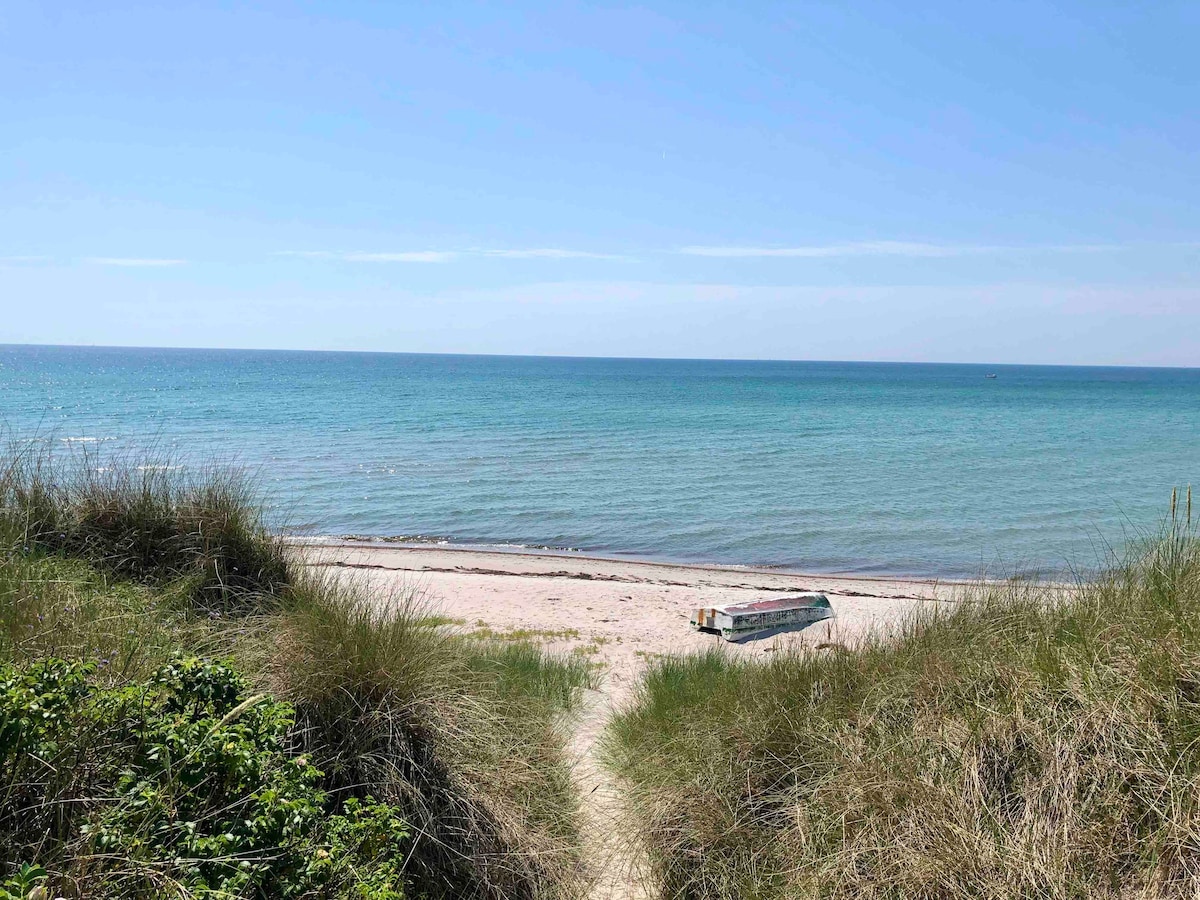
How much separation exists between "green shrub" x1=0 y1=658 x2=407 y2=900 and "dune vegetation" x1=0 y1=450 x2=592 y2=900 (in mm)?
11

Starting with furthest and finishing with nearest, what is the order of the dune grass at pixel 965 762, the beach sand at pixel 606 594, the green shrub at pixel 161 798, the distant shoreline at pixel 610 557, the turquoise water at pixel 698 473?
the turquoise water at pixel 698 473 < the distant shoreline at pixel 610 557 < the beach sand at pixel 606 594 < the dune grass at pixel 965 762 < the green shrub at pixel 161 798

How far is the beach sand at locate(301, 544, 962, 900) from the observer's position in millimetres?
6211

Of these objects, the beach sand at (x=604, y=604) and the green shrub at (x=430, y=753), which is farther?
the beach sand at (x=604, y=604)

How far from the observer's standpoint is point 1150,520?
22.8 metres

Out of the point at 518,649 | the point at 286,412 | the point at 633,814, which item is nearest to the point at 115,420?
the point at 286,412

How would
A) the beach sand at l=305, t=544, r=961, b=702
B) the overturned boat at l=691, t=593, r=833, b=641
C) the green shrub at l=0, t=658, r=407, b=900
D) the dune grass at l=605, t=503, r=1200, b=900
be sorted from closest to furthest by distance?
the green shrub at l=0, t=658, r=407, b=900, the dune grass at l=605, t=503, r=1200, b=900, the beach sand at l=305, t=544, r=961, b=702, the overturned boat at l=691, t=593, r=833, b=641

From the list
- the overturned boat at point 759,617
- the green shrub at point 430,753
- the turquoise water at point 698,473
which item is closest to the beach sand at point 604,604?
the overturned boat at point 759,617

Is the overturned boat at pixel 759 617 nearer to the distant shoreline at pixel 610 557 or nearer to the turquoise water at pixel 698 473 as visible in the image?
the turquoise water at pixel 698 473

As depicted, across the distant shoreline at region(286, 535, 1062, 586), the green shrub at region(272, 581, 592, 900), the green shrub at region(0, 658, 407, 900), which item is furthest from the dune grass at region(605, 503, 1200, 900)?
the distant shoreline at region(286, 535, 1062, 586)

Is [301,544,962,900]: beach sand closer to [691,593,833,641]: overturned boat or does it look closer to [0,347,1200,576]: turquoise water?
[691,593,833,641]: overturned boat

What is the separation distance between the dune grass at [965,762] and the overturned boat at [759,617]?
667 cm

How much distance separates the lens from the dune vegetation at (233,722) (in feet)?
10.7

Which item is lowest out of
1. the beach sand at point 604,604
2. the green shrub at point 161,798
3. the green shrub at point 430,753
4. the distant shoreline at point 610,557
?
the distant shoreline at point 610,557

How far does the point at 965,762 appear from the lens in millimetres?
4328
